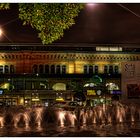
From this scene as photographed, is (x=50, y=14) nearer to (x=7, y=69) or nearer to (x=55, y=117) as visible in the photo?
(x=55, y=117)

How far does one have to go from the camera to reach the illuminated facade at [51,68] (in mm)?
48688

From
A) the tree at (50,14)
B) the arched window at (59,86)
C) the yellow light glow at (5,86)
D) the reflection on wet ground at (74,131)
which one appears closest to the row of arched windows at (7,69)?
the yellow light glow at (5,86)

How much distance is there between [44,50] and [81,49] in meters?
4.63

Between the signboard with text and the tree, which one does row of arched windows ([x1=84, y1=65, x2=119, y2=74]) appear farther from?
the tree

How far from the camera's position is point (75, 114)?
1484 cm

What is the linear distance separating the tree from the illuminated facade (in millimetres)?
36455

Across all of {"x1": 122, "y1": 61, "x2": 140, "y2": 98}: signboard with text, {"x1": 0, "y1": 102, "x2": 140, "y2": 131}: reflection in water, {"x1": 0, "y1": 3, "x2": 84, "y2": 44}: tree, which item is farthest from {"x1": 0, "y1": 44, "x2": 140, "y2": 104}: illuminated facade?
{"x1": 0, "y1": 3, "x2": 84, "y2": 44}: tree

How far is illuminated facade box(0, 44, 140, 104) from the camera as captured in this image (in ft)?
160

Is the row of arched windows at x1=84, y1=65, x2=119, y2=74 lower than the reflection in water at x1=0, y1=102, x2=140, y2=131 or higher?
higher

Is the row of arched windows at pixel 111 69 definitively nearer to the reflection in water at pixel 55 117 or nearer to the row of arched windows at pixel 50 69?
the row of arched windows at pixel 50 69

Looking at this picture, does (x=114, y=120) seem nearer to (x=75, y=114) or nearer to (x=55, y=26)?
(x=75, y=114)

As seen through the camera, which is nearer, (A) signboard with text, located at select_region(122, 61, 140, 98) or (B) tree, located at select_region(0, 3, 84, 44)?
(B) tree, located at select_region(0, 3, 84, 44)

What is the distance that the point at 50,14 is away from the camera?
436 inches

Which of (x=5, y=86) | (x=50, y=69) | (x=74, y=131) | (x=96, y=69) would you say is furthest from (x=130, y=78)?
(x=96, y=69)
